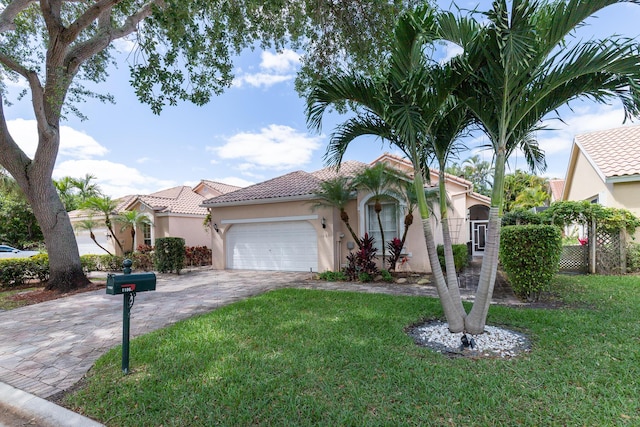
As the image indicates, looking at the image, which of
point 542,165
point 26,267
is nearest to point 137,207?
point 26,267

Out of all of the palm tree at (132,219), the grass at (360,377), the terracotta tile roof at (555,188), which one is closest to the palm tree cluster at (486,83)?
the grass at (360,377)

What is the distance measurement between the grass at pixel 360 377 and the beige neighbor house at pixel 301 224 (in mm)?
7123

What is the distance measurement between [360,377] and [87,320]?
7.14 m

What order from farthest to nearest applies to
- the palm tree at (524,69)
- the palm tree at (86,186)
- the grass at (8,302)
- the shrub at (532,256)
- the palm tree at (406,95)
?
the palm tree at (86,186) → the grass at (8,302) → the shrub at (532,256) → the palm tree at (406,95) → the palm tree at (524,69)

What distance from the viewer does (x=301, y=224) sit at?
14805 millimetres

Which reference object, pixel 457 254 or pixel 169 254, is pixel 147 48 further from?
pixel 457 254

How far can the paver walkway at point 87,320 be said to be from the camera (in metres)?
4.80

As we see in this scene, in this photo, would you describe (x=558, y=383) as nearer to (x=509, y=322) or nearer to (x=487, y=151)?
(x=509, y=322)

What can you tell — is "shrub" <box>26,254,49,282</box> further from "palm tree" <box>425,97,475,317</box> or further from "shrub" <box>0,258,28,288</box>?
"palm tree" <box>425,97,475,317</box>

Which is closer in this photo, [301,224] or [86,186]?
[301,224]

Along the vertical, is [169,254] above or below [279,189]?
below

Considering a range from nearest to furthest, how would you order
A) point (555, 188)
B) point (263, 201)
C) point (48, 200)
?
point (48, 200)
point (263, 201)
point (555, 188)

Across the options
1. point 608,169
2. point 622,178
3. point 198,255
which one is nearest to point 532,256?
point 622,178

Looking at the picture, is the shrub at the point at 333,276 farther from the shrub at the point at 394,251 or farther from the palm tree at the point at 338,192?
the shrub at the point at 394,251
